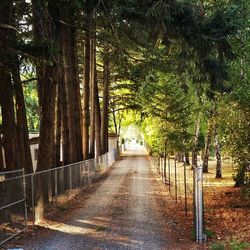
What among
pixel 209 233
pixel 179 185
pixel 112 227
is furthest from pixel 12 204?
pixel 179 185

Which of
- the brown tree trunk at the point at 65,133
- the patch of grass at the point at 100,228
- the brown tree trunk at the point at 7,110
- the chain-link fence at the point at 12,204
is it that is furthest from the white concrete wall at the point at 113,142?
the chain-link fence at the point at 12,204

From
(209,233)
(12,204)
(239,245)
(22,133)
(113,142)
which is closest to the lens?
(239,245)

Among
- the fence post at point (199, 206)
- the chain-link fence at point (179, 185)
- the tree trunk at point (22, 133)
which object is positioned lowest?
the chain-link fence at point (179, 185)

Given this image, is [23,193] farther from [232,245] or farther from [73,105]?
[73,105]

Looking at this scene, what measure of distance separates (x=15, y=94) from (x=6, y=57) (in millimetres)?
4124

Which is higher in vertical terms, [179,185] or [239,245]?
[239,245]

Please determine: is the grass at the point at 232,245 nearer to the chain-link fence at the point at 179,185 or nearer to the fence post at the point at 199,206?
the fence post at the point at 199,206

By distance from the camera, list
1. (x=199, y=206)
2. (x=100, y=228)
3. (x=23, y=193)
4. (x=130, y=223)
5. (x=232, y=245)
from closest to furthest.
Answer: (x=232, y=245) → (x=199, y=206) → (x=23, y=193) → (x=100, y=228) → (x=130, y=223)

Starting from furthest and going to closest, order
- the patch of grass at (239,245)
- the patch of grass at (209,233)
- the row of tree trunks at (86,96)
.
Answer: the row of tree trunks at (86,96) < the patch of grass at (209,233) < the patch of grass at (239,245)

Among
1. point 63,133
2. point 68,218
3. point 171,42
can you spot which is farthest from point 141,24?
point 63,133

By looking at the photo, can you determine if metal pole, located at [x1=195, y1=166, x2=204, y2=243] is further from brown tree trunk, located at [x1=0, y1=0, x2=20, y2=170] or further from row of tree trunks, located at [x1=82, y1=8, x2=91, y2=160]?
row of tree trunks, located at [x1=82, y1=8, x2=91, y2=160]

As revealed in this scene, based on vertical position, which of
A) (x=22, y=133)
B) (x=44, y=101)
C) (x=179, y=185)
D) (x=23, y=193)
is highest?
(x=44, y=101)

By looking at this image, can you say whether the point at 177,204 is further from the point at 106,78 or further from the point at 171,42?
the point at 106,78

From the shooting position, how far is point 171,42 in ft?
49.0
